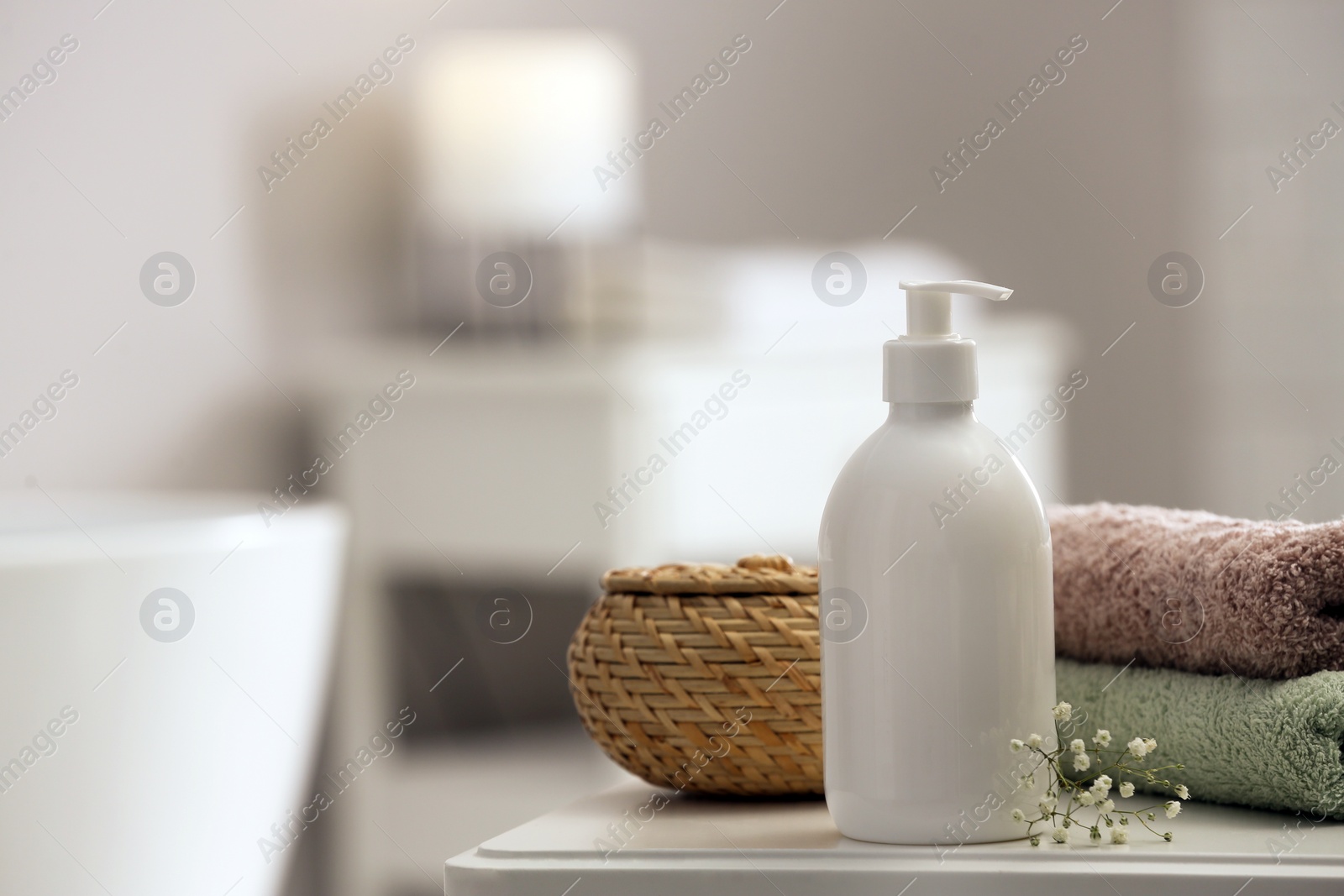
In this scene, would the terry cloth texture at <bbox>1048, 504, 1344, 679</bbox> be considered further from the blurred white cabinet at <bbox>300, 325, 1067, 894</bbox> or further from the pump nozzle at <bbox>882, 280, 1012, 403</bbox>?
the blurred white cabinet at <bbox>300, 325, 1067, 894</bbox>

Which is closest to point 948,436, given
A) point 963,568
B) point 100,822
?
point 963,568

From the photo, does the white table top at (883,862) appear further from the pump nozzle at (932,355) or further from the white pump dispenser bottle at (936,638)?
the pump nozzle at (932,355)

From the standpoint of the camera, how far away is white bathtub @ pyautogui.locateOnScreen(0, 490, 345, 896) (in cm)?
98

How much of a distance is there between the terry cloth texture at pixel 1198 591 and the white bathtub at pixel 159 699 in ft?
2.56

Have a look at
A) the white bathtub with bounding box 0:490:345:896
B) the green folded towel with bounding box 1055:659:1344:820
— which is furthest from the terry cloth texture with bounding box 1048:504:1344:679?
the white bathtub with bounding box 0:490:345:896

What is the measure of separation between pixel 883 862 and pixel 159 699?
81 centimetres

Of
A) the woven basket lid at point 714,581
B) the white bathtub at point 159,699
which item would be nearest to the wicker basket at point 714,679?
the woven basket lid at point 714,581

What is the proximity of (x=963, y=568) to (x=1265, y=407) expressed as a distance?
171 cm

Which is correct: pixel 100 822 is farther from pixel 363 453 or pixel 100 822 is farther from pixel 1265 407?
pixel 1265 407

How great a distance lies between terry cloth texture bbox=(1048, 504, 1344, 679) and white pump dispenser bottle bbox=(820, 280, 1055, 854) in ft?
0.27

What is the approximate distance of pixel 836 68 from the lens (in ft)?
6.51

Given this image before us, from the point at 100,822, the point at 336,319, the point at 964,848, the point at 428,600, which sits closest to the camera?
the point at 964,848

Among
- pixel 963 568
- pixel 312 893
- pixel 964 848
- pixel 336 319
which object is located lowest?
pixel 312 893

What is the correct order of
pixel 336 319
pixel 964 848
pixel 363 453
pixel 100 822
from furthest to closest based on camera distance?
1. pixel 336 319
2. pixel 363 453
3. pixel 100 822
4. pixel 964 848
